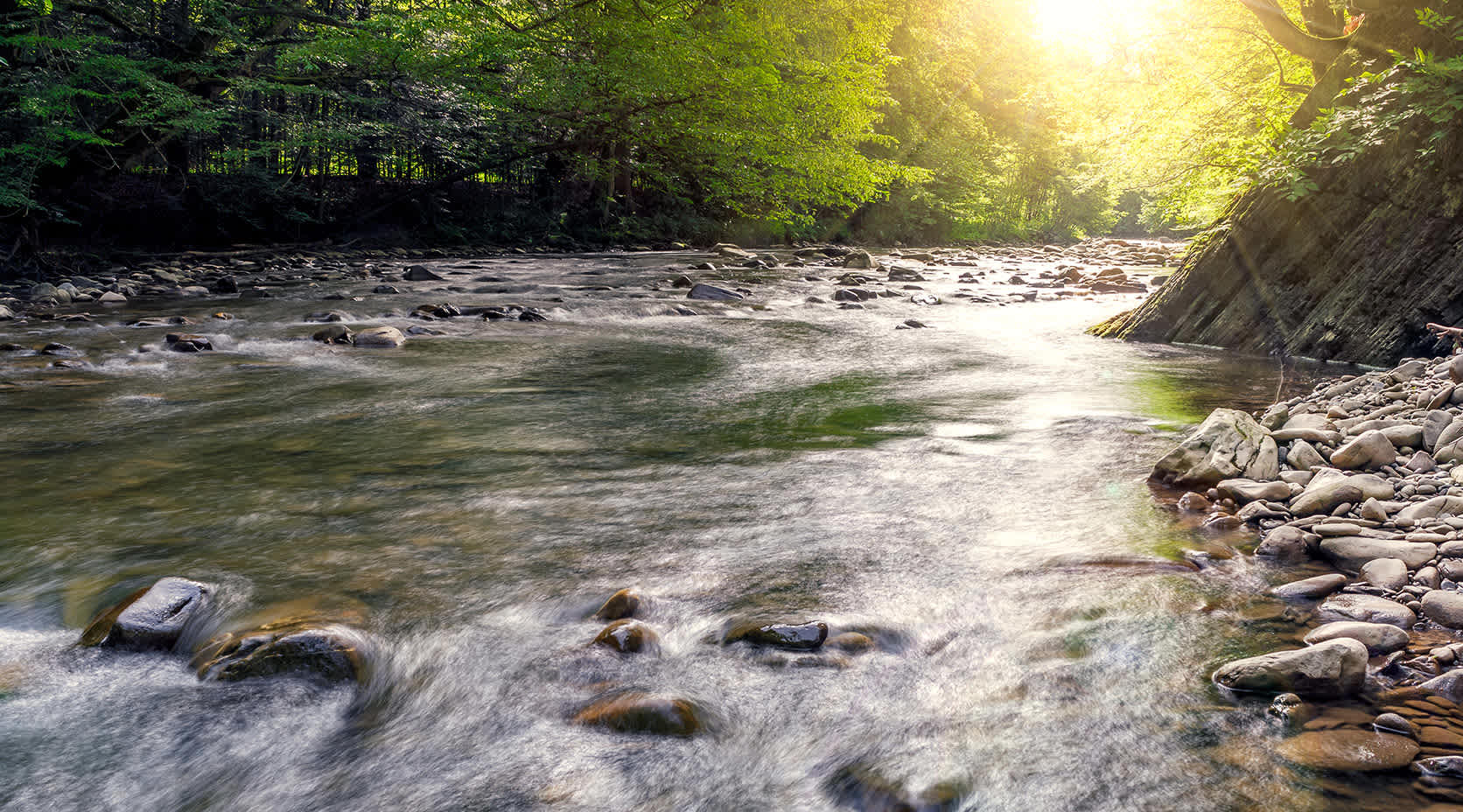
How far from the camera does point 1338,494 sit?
3.56 metres

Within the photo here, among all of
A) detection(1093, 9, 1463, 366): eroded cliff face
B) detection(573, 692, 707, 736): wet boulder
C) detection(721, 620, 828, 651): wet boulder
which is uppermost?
detection(1093, 9, 1463, 366): eroded cliff face

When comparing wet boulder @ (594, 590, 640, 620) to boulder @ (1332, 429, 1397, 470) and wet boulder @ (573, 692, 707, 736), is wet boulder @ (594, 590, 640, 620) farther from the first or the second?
boulder @ (1332, 429, 1397, 470)

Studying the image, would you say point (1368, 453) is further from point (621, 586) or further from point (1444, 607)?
point (621, 586)

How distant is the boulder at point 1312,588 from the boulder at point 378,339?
8.05 m

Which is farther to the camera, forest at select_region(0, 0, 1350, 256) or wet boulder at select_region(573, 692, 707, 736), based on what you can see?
forest at select_region(0, 0, 1350, 256)

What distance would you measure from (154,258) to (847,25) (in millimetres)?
17174

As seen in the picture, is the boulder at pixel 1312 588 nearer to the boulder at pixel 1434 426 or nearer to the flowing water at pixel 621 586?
the flowing water at pixel 621 586

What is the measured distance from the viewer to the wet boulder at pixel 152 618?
2.71 meters

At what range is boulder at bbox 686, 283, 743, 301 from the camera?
1387 cm

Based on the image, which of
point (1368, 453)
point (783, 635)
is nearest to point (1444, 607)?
point (1368, 453)

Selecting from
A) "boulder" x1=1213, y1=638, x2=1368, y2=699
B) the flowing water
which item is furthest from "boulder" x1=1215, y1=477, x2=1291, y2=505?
"boulder" x1=1213, y1=638, x2=1368, y2=699

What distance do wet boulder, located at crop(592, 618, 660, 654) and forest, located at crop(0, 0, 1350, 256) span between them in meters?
8.35

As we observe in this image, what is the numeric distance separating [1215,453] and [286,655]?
4.20 meters

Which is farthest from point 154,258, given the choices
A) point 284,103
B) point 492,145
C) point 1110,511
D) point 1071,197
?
point 1071,197
